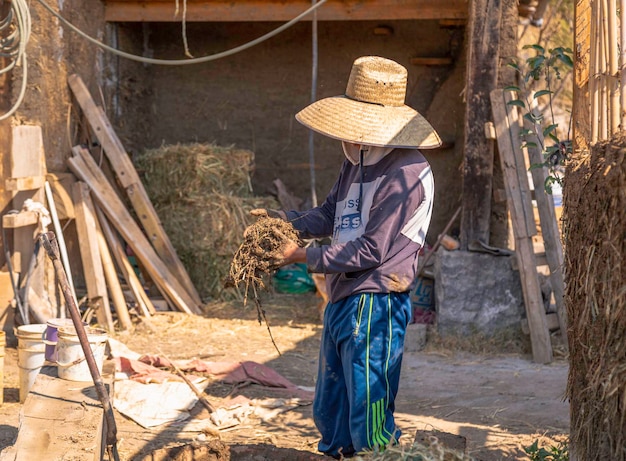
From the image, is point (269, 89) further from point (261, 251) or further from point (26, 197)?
point (261, 251)

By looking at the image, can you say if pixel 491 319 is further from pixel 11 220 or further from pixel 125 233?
pixel 11 220

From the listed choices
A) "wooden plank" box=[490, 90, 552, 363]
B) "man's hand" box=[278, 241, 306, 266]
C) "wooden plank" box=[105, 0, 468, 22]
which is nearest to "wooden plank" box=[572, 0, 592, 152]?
"man's hand" box=[278, 241, 306, 266]

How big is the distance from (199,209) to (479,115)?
2.94 metres

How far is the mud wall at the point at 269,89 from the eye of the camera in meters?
8.68

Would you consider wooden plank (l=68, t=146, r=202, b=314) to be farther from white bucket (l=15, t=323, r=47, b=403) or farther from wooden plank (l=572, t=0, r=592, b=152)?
wooden plank (l=572, t=0, r=592, b=152)

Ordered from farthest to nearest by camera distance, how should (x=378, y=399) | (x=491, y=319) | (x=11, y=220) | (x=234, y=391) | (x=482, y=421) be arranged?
(x=491, y=319)
(x=11, y=220)
(x=234, y=391)
(x=482, y=421)
(x=378, y=399)

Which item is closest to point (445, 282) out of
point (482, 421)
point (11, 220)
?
point (482, 421)

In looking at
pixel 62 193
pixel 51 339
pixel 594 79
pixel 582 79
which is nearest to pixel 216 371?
pixel 51 339

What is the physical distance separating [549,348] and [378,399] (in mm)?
3500

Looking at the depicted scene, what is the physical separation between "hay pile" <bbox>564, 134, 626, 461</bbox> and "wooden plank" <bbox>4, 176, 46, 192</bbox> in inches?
179

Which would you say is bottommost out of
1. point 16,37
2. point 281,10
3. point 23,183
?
point 23,183

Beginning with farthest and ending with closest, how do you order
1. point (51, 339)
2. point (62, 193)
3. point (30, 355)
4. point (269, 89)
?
point (269, 89), point (62, 193), point (30, 355), point (51, 339)

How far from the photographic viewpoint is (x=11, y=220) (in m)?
6.13

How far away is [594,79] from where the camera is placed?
3.25m
